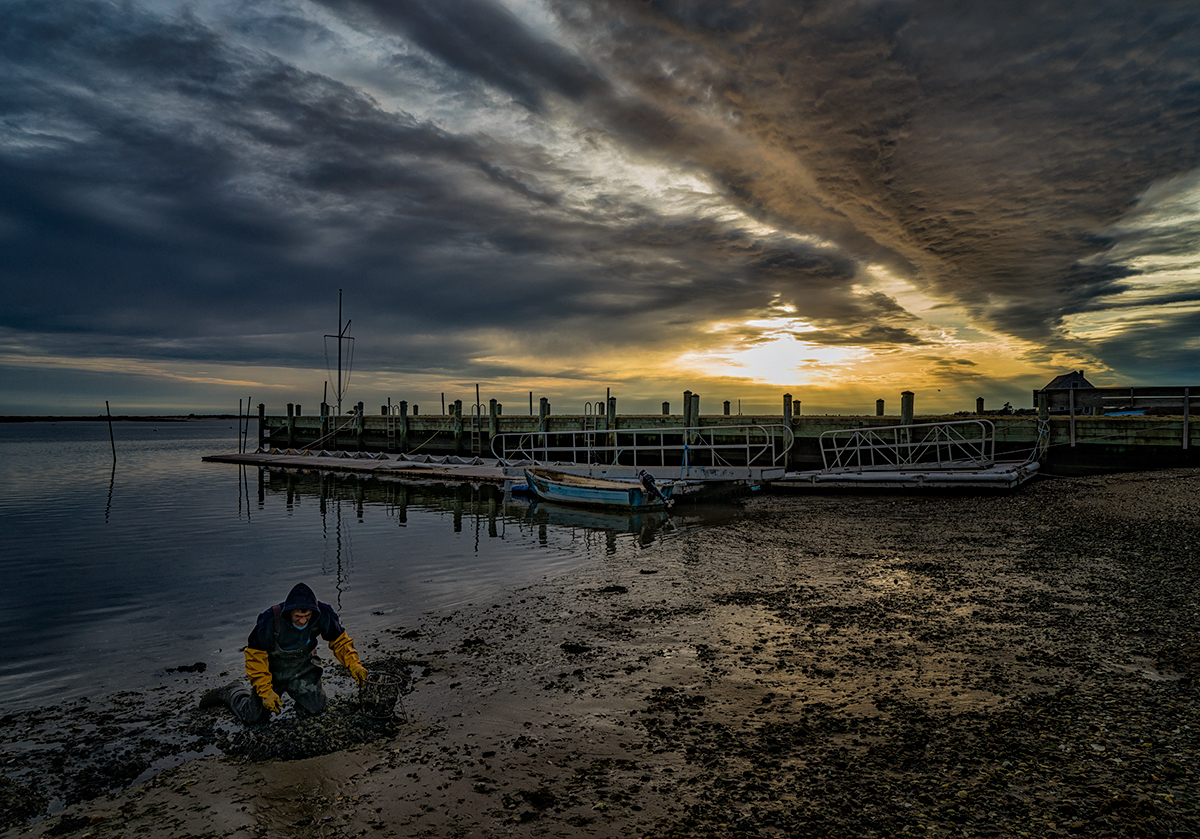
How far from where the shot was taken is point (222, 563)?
13758 mm

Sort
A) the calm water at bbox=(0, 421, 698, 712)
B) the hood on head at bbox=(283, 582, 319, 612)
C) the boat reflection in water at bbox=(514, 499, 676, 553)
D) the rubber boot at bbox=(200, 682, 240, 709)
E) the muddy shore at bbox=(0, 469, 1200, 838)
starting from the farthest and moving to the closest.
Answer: the boat reflection in water at bbox=(514, 499, 676, 553), the calm water at bbox=(0, 421, 698, 712), the rubber boot at bbox=(200, 682, 240, 709), the hood on head at bbox=(283, 582, 319, 612), the muddy shore at bbox=(0, 469, 1200, 838)

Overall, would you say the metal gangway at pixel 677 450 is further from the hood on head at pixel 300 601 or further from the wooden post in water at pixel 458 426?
the hood on head at pixel 300 601

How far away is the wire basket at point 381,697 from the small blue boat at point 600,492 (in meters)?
12.4

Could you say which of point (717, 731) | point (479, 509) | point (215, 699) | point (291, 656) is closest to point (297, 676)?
point (291, 656)

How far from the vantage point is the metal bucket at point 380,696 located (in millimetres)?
5664

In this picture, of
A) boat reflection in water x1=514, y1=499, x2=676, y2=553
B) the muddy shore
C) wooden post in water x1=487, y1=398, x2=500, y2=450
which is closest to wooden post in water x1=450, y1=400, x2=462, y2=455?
wooden post in water x1=487, y1=398, x2=500, y2=450

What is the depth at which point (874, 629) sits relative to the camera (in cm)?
735

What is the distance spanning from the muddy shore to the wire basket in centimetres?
12

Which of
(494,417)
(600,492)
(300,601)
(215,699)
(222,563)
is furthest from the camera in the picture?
(494,417)

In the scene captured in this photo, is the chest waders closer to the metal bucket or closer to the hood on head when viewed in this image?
the hood on head

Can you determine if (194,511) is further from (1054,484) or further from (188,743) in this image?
(1054,484)

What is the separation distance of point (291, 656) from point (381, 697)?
946 mm

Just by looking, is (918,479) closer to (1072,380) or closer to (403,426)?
(403,426)

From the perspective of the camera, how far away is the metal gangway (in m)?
21.1
